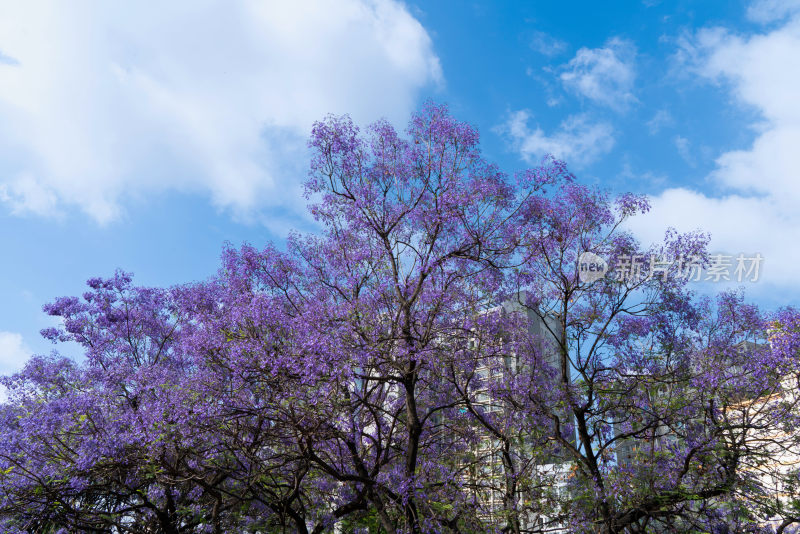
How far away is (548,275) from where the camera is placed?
43.2 feet

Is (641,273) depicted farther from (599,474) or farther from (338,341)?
(338,341)

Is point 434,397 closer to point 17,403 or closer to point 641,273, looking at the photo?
point 641,273

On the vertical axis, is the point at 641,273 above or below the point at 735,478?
above

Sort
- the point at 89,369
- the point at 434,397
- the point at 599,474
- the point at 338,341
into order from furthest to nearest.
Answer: the point at 89,369, the point at 434,397, the point at 599,474, the point at 338,341

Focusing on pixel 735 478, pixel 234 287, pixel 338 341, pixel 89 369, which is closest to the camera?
pixel 338 341

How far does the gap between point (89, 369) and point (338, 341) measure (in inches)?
355

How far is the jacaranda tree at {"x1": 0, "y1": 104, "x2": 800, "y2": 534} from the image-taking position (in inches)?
406

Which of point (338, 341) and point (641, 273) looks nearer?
point (338, 341)

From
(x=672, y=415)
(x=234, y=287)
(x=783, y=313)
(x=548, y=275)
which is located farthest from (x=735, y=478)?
(x=234, y=287)

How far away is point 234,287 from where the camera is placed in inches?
558

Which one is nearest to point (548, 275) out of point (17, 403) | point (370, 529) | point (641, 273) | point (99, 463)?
point (641, 273)

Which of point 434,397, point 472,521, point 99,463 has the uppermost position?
point 434,397

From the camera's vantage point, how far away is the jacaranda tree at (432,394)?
33.8ft

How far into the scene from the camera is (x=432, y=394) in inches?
516
